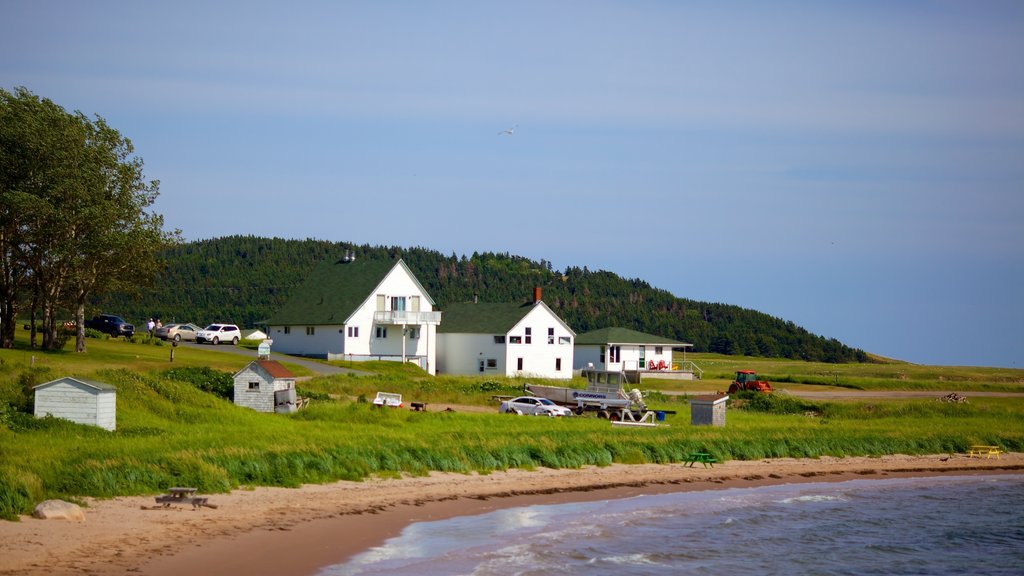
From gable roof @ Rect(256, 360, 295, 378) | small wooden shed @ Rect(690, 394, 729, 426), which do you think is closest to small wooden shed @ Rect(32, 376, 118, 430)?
gable roof @ Rect(256, 360, 295, 378)

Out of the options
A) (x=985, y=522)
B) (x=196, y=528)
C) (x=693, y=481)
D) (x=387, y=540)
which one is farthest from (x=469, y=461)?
(x=985, y=522)

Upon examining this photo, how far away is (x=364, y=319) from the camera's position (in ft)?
254

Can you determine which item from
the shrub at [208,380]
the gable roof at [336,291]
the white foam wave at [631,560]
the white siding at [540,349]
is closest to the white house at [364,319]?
the gable roof at [336,291]

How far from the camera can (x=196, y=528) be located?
2202 cm

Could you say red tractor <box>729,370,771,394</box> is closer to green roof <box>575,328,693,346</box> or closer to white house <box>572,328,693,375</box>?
white house <box>572,328,693,375</box>

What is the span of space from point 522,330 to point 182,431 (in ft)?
157

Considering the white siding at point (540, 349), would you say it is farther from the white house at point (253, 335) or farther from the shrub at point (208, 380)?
the shrub at point (208, 380)

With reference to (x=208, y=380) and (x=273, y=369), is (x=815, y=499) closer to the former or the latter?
(x=273, y=369)

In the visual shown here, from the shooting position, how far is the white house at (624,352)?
279 ft

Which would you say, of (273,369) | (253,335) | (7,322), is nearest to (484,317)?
(253,335)

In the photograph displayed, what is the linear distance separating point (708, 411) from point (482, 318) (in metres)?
39.7

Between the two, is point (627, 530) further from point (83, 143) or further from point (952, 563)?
point (83, 143)

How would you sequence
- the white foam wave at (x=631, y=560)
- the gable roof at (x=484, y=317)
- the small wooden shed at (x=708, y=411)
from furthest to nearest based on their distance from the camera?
the gable roof at (x=484, y=317) → the small wooden shed at (x=708, y=411) → the white foam wave at (x=631, y=560)

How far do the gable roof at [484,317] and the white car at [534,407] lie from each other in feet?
98.7
